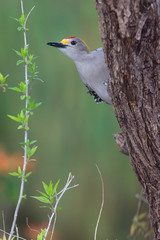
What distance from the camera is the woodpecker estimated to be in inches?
118

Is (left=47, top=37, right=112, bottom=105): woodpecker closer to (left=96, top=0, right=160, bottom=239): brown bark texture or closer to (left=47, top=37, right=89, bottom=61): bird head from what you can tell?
(left=47, top=37, right=89, bottom=61): bird head

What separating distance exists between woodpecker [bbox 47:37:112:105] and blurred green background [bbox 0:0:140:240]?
149cm

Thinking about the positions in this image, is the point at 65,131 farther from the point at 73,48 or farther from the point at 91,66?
the point at 91,66

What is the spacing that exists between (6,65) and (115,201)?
1.85m

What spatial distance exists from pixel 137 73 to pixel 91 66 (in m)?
1.13

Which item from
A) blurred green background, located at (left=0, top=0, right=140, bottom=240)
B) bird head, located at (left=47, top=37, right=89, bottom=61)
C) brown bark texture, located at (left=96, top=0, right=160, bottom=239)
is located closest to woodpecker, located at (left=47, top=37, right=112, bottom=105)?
bird head, located at (left=47, top=37, right=89, bottom=61)

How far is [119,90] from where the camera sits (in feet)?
6.53

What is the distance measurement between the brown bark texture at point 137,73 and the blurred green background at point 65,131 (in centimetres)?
250

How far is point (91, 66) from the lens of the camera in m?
3.02

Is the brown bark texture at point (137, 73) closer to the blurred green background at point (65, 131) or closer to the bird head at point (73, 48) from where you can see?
the bird head at point (73, 48)

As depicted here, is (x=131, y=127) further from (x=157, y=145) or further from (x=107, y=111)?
(x=107, y=111)

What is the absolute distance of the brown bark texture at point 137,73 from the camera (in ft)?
5.84

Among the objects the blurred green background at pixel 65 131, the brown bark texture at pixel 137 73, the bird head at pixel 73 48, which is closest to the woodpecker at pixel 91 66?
the bird head at pixel 73 48

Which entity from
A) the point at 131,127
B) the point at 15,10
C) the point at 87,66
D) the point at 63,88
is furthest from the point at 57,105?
the point at 131,127
